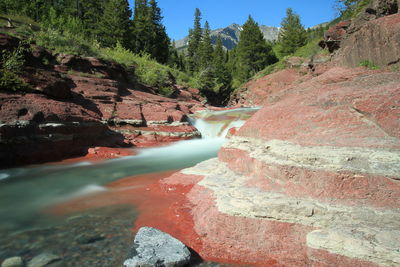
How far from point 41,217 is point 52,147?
5.57 metres

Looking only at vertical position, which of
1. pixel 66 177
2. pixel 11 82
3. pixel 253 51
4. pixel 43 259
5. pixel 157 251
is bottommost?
pixel 43 259

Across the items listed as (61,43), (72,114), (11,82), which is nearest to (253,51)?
(61,43)

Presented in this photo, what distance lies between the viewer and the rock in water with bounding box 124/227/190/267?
307 centimetres

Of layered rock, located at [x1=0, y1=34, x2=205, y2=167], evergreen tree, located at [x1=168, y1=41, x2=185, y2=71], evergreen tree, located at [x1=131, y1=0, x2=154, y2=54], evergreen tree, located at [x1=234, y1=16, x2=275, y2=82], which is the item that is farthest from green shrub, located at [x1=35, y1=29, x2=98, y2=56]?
evergreen tree, located at [x1=168, y1=41, x2=185, y2=71]

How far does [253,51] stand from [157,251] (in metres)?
45.3

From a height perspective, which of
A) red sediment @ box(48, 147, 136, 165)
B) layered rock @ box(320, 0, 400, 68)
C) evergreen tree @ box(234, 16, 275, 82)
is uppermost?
evergreen tree @ box(234, 16, 275, 82)

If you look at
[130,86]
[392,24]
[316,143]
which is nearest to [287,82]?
[130,86]

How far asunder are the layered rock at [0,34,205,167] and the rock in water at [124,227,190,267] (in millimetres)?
7427

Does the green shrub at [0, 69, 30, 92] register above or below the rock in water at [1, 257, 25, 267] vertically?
above

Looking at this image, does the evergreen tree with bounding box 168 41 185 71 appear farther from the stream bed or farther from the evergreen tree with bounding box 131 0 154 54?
the stream bed

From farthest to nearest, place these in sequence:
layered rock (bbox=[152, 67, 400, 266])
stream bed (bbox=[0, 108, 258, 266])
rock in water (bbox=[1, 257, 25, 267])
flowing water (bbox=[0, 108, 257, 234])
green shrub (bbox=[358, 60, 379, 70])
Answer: green shrub (bbox=[358, 60, 379, 70]), flowing water (bbox=[0, 108, 257, 234]), stream bed (bbox=[0, 108, 258, 266]), rock in water (bbox=[1, 257, 25, 267]), layered rock (bbox=[152, 67, 400, 266])

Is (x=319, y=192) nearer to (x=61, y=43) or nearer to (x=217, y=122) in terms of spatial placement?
(x=217, y=122)

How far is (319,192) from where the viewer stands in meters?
Result: 3.53

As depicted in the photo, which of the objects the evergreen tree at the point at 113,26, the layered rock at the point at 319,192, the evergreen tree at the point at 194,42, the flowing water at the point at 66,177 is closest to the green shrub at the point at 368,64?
the layered rock at the point at 319,192
